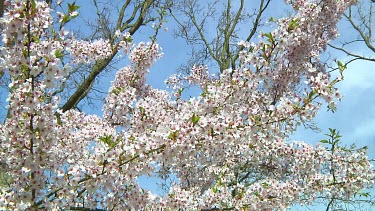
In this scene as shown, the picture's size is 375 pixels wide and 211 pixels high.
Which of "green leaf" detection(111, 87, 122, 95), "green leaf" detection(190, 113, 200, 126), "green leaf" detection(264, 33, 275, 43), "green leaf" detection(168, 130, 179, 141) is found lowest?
"green leaf" detection(168, 130, 179, 141)

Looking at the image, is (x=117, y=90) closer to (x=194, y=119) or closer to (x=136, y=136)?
(x=136, y=136)

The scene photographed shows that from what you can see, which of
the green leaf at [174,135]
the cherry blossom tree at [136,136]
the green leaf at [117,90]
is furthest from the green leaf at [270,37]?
the green leaf at [117,90]

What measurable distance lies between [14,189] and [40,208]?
271 millimetres

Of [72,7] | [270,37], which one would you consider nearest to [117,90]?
[72,7]

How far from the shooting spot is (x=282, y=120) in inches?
138

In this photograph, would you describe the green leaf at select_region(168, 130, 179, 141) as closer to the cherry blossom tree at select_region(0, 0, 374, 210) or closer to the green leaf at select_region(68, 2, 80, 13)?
the cherry blossom tree at select_region(0, 0, 374, 210)

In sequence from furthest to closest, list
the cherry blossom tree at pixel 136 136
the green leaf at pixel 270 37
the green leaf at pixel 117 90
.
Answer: the green leaf at pixel 117 90, the green leaf at pixel 270 37, the cherry blossom tree at pixel 136 136

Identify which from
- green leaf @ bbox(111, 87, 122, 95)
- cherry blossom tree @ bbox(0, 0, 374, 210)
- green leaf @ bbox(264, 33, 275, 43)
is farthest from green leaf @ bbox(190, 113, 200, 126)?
green leaf @ bbox(111, 87, 122, 95)

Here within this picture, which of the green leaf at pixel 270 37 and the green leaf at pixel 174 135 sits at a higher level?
the green leaf at pixel 270 37

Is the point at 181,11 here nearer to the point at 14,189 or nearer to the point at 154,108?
the point at 154,108

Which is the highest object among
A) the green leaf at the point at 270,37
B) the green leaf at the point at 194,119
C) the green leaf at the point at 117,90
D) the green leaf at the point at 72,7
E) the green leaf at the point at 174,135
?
the green leaf at the point at 270,37

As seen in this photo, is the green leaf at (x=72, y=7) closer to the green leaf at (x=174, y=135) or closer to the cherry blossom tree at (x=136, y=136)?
the cherry blossom tree at (x=136, y=136)

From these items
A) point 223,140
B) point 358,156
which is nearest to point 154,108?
point 223,140

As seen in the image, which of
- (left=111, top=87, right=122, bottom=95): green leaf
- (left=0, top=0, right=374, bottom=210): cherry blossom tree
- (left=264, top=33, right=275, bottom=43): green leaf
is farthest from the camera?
(left=111, top=87, right=122, bottom=95): green leaf
